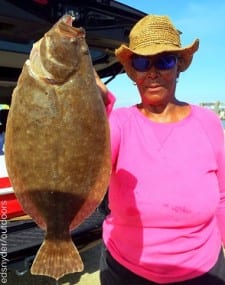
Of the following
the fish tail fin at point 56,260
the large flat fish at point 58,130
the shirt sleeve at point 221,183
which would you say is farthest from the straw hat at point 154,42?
the fish tail fin at point 56,260

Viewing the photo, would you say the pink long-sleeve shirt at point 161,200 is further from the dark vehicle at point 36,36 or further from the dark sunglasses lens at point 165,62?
the dark vehicle at point 36,36

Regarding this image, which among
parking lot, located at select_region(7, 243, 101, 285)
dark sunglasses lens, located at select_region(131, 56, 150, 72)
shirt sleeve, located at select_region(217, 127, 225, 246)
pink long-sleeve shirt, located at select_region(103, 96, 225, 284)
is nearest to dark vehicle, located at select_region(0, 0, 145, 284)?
parking lot, located at select_region(7, 243, 101, 285)

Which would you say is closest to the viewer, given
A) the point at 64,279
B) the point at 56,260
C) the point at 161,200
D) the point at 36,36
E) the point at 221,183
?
the point at 56,260

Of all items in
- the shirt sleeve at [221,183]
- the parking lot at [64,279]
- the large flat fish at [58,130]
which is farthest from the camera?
the parking lot at [64,279]

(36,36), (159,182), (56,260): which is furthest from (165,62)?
(36,36)

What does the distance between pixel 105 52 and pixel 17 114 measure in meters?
3.14

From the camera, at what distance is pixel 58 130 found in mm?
1748

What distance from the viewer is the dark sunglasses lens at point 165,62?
2451 mm

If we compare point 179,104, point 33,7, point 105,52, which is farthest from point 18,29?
point 179,104

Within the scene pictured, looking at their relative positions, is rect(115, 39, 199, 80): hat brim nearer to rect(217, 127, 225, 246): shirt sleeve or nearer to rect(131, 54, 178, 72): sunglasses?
rect(131, 54, 178, 72): sunglasses

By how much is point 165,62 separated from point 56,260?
1.06 m

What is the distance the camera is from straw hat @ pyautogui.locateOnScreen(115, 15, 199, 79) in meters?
2.46

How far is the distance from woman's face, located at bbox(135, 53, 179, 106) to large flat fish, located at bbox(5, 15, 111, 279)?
2.17 feet

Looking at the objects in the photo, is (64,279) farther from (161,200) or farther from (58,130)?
(58,130)
